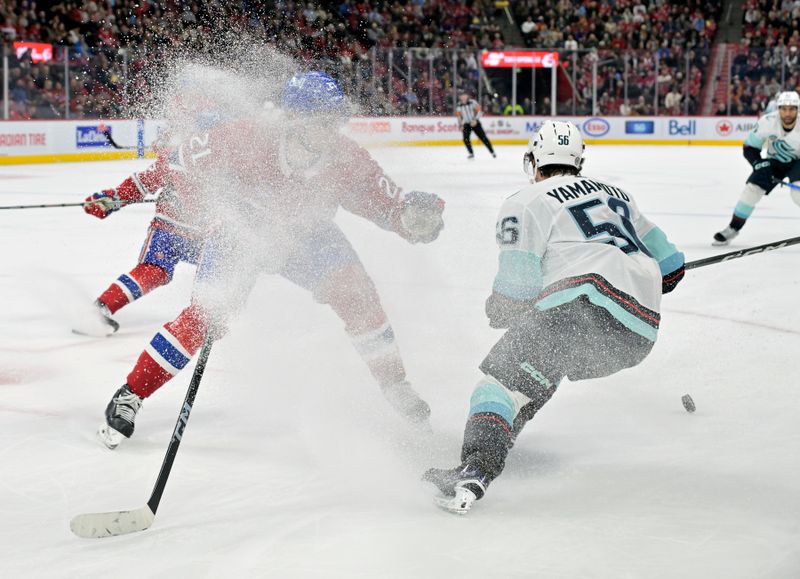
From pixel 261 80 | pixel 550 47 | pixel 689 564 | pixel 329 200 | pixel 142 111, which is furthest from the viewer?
pixel 550 47

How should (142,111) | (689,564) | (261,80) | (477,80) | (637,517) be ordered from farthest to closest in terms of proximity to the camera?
(477,80)
(142,111)
(261,80)
(637,517)
(689,564)

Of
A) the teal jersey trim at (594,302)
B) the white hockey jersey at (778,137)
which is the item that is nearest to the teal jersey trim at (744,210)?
the white hockey jersey at (778,137)

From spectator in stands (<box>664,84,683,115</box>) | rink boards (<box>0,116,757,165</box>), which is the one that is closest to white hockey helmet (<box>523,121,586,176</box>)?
rink boards (<box>0,116,757,165</box>)

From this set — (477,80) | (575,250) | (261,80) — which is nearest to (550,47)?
(477,80)

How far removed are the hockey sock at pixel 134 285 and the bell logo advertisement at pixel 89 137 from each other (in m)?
10.5

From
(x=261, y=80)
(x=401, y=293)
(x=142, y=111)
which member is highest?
(x=261, y=80)

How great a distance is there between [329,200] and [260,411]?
709 millimetres

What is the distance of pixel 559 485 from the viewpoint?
2.72m

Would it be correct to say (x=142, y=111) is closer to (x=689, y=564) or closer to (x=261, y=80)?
(x=261, y=80)

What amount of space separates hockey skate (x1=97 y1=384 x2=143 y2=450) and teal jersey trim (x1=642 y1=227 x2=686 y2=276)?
1458 millimetres

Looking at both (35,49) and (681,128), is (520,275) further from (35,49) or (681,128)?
(681,128)

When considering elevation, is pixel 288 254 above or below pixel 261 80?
below

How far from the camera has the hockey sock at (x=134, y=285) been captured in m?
4.46

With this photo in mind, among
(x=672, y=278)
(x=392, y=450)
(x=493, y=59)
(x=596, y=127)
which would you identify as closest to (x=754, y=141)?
(x=672, y=278)
